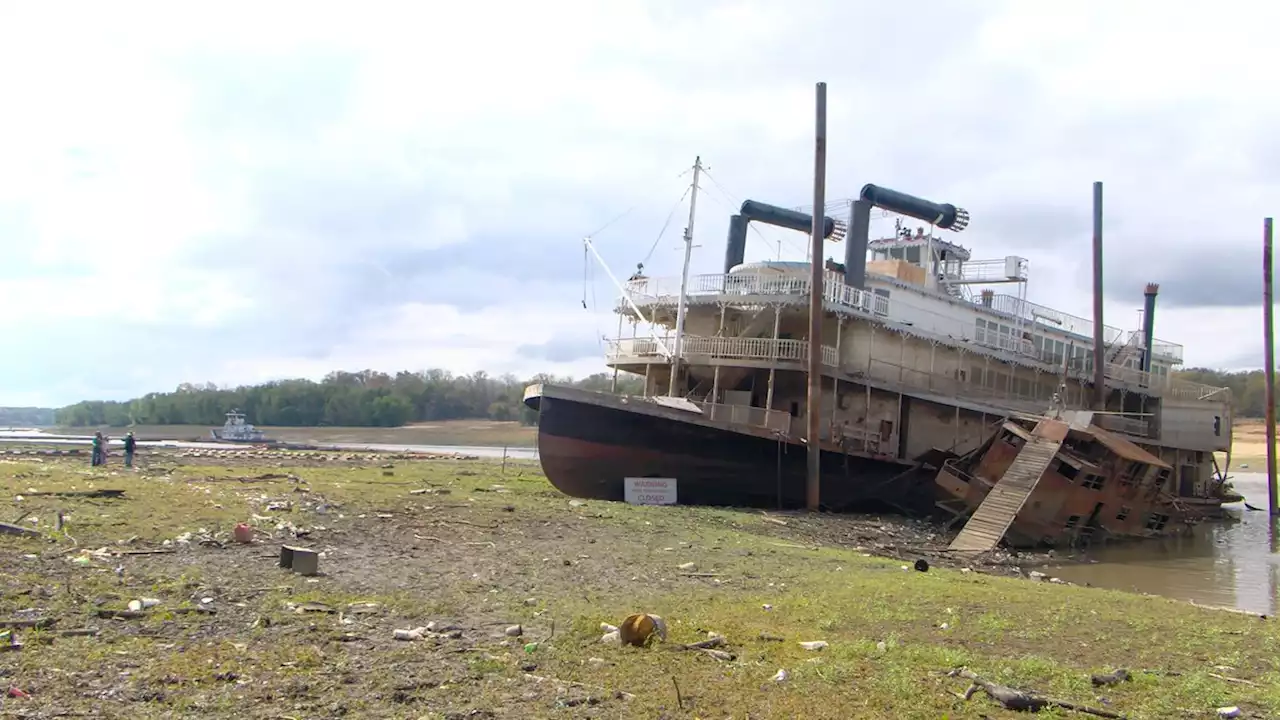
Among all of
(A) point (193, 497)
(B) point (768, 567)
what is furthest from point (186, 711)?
(A) point (193, 497)

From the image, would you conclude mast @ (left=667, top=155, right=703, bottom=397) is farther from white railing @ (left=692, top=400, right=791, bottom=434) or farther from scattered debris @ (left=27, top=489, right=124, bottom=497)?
scattered debris @ (left=27, top=489, right=124, bottom=497)

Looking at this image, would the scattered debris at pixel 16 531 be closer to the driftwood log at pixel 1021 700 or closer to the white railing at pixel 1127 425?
the driftwood log at pixel 1021 700

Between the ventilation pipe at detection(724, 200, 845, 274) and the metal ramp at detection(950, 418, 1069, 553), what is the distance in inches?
426

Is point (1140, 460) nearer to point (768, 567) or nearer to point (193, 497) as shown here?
point (768, 567)

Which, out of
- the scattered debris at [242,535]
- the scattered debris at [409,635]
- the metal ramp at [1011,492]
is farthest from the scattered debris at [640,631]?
the metal ramp at [1011,492]

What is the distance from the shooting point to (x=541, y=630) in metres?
7.36

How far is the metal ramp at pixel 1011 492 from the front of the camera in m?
18.6

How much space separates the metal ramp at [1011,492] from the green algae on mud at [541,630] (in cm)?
511

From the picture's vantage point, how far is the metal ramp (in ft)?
61.0

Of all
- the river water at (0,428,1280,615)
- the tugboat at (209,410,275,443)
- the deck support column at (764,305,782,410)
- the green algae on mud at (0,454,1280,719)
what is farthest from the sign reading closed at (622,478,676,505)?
the tugboat at (209,410,275,443)

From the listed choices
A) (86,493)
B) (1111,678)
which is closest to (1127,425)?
(1111,678)

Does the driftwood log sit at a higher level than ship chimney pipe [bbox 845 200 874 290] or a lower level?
lower

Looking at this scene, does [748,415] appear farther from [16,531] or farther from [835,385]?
[16,531]

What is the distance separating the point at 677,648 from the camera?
22.5 feet
